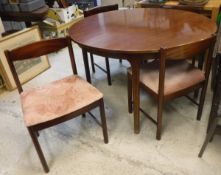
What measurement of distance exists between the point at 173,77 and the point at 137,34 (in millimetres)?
402

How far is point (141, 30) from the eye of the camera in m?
1.56

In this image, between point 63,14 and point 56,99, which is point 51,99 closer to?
point 56,99

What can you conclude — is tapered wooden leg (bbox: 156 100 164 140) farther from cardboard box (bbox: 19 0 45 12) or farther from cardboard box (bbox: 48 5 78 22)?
cardboard box (bbox: 48 5 78 22)

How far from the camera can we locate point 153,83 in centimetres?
150

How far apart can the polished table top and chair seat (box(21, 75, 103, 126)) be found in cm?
30

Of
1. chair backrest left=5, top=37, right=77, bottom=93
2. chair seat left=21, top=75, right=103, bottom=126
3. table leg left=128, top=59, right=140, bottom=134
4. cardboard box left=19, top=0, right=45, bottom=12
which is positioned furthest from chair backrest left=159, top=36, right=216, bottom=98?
cardboard box left=19, top=0, right=45, bottom=12

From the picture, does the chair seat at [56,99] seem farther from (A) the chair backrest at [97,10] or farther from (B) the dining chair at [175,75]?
(A) the chair backrest at [97,10]

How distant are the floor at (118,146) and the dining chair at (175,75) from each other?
15 cm

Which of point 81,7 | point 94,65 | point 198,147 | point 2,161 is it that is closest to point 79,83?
point 2,161

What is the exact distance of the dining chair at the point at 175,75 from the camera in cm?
124

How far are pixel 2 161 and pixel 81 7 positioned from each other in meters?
3.03

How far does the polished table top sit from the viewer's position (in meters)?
1.34

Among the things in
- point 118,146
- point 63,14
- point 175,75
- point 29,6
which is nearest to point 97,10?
point 29,6

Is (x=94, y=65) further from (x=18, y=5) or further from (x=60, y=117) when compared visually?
(x=60, y=117)
